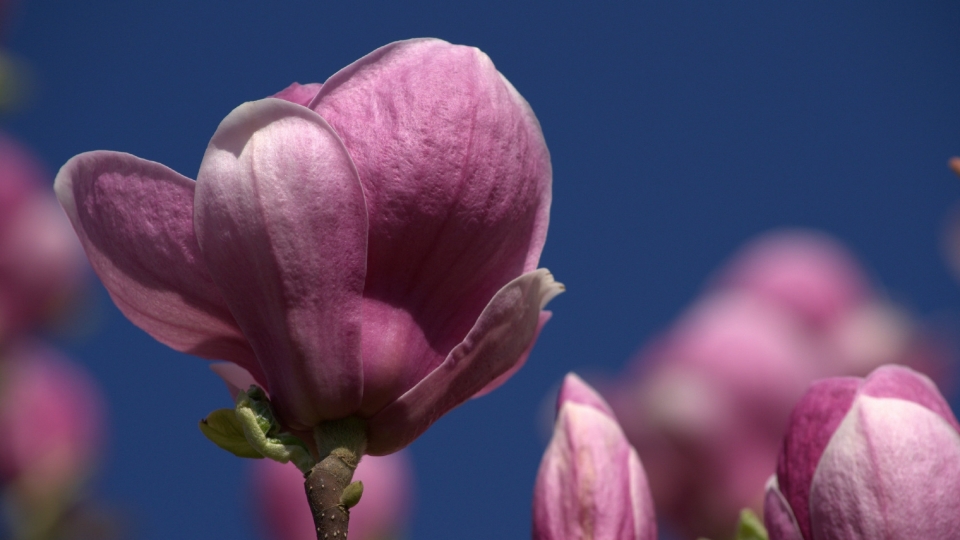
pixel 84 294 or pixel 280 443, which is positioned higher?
pixel 280 443

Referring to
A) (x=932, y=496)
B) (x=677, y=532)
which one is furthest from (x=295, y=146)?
(x=677, y=532)

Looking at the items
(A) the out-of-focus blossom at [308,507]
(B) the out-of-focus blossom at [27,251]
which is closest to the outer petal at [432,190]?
(A) the out-of-focus blossom at [308,507]

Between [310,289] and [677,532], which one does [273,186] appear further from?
[677,532]

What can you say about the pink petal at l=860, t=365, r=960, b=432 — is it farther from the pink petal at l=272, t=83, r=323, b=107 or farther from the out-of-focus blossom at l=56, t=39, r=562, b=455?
the pink petal at l=272, t=83, r=323, b=107

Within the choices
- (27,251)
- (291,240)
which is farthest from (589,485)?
(27,251)

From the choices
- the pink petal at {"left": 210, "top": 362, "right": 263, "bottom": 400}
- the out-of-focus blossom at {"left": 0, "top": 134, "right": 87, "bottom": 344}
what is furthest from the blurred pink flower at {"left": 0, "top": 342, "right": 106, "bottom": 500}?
the pink petal at {"left": 210, "top": 362, "right": 263, "bottom": 400}

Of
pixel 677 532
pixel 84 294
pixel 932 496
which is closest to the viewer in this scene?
pixel 932 496
